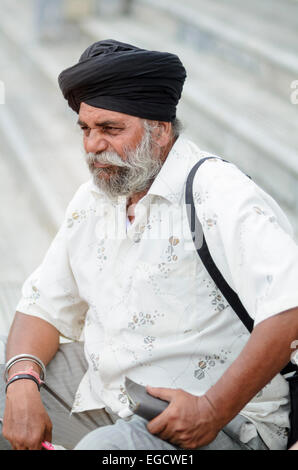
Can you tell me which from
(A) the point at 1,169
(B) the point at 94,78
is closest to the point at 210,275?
(B) the point at 94,78

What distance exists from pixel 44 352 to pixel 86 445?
1.77 ft

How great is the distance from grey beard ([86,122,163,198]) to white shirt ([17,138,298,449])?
0.05m

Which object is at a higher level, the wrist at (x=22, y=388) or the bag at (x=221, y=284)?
the bag at (x=221, y=284)

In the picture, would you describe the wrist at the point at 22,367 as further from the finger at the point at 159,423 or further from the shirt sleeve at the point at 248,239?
the shirt sleeve at the point at 248,239

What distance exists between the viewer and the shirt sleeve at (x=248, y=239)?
145 centimetres

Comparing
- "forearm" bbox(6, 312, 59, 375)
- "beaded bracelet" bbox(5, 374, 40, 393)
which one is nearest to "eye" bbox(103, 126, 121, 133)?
"forearm" bbox(6, 312, 59, 375)

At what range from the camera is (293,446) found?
4.93 ft

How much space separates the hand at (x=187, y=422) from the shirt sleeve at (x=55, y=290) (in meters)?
0.62

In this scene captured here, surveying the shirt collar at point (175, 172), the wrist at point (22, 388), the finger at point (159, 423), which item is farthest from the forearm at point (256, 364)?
the wrist at point (22, 388)

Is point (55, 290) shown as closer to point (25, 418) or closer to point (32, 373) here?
point (32, 373)

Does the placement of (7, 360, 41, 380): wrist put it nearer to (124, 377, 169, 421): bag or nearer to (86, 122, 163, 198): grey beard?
(124, 377, 169, 421): bag

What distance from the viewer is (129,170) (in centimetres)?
182

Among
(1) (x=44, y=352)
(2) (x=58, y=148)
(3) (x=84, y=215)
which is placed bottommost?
(2) (x=58, y=148)

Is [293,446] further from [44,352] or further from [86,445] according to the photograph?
[44,352]
